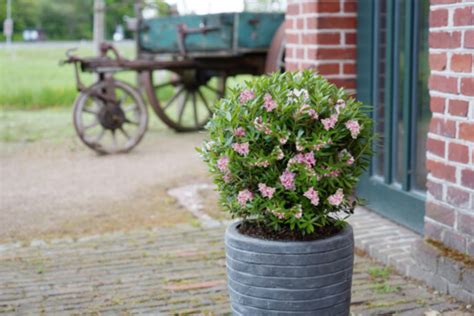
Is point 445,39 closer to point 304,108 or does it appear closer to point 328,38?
point 304,108

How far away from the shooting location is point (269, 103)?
2850mm

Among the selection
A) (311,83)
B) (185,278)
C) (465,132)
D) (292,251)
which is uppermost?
(311,83)

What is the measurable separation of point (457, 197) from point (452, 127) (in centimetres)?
32

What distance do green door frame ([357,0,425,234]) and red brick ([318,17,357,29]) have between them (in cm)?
5

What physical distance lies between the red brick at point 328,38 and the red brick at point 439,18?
1.33 metres

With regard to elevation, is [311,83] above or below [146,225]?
above

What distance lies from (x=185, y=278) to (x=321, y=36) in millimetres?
1873

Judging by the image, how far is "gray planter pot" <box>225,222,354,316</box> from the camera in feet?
9.34

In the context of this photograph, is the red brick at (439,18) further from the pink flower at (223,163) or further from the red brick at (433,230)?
the pink flower at (223,163)

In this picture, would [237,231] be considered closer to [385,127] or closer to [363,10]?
[385,127]

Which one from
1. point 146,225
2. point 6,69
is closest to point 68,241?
point 146,225

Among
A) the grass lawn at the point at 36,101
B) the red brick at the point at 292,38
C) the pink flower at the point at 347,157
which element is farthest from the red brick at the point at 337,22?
the pink flower at the point at 347,157

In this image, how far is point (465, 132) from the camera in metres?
3.59

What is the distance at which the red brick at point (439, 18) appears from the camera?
3674mm
